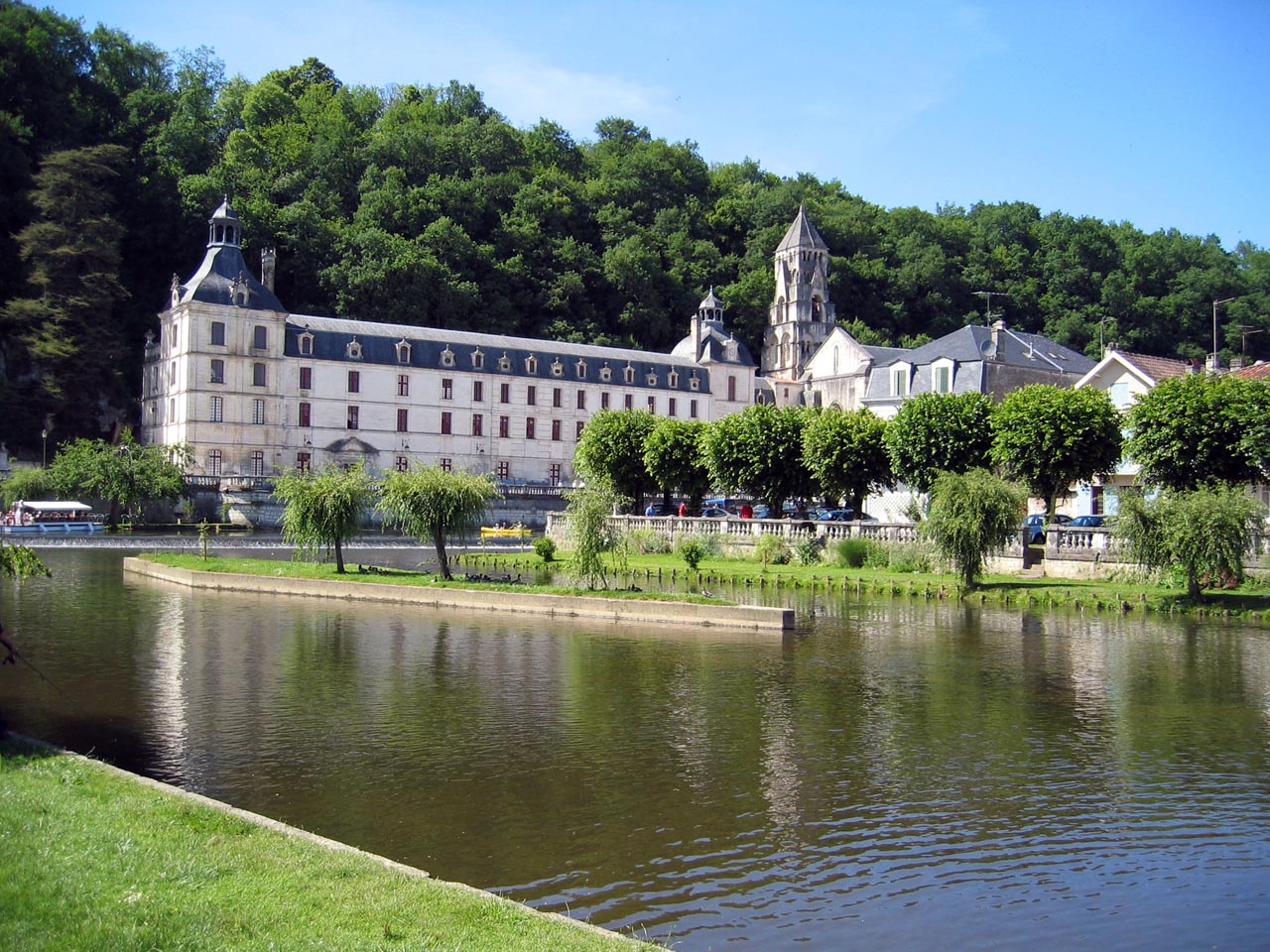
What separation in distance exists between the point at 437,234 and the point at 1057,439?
66718 mm

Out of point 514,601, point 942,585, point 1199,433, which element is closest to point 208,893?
point 514,601

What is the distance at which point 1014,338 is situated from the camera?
74188 mm

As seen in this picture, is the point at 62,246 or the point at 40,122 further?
the point at 40,122

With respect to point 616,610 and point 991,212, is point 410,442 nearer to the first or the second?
point 616,610

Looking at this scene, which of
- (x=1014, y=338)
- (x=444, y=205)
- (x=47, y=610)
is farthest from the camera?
(x=444, y=205)

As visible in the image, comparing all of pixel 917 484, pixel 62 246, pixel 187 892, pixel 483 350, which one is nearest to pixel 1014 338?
pixel 917 484

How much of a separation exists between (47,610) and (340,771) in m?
18.7

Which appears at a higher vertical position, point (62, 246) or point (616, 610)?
point (62, 246)

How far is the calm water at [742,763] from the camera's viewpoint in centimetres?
1095

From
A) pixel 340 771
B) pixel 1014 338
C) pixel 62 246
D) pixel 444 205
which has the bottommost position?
pixel 340 771

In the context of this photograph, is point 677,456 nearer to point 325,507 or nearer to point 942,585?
point 942,585

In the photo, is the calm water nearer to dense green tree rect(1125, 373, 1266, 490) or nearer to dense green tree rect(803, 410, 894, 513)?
dense green tree rect(1125, 373, 1266, 490)

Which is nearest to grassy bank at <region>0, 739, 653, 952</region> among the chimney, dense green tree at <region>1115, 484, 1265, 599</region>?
dense green tree at <region>1115, 484, 1265, 599</region>

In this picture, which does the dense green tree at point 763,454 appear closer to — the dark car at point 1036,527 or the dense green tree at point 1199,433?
the dark car at point 1036,527
